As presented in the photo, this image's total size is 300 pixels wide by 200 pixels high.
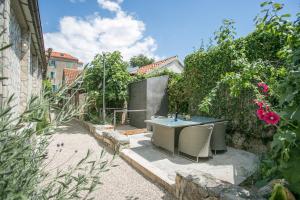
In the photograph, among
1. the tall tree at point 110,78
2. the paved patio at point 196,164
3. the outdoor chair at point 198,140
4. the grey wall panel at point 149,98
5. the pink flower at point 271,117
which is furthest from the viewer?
the tall tree at point 110,78

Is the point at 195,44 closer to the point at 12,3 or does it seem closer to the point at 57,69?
the point at 12,3

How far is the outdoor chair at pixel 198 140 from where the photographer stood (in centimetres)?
449

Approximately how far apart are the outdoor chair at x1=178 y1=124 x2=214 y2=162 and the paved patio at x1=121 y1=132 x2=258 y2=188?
0.24m

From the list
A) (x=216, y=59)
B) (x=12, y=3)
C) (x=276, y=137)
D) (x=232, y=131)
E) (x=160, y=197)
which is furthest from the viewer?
(x=216, y=59)

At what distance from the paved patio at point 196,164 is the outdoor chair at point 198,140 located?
9.4 inches

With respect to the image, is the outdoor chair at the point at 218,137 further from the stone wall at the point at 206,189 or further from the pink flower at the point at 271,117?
the pink flower at the point at 271,117

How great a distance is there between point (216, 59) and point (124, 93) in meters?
4.98

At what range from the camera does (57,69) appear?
41750mm

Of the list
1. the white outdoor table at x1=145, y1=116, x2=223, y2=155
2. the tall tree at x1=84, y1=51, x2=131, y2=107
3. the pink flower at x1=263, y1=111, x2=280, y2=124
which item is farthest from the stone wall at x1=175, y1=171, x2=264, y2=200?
the tall tree at x1=84, y1=51, x2=131, y2=107

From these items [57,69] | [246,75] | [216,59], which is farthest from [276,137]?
[57,69]

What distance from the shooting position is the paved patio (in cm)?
382

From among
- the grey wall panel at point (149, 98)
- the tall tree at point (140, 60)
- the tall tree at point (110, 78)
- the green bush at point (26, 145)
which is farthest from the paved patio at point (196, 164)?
the tall tree at point (140, 60)

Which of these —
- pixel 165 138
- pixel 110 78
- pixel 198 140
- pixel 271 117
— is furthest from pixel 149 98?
pixel 271 117

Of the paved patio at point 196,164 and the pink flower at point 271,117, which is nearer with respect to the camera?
the pink flower at point 271,117
